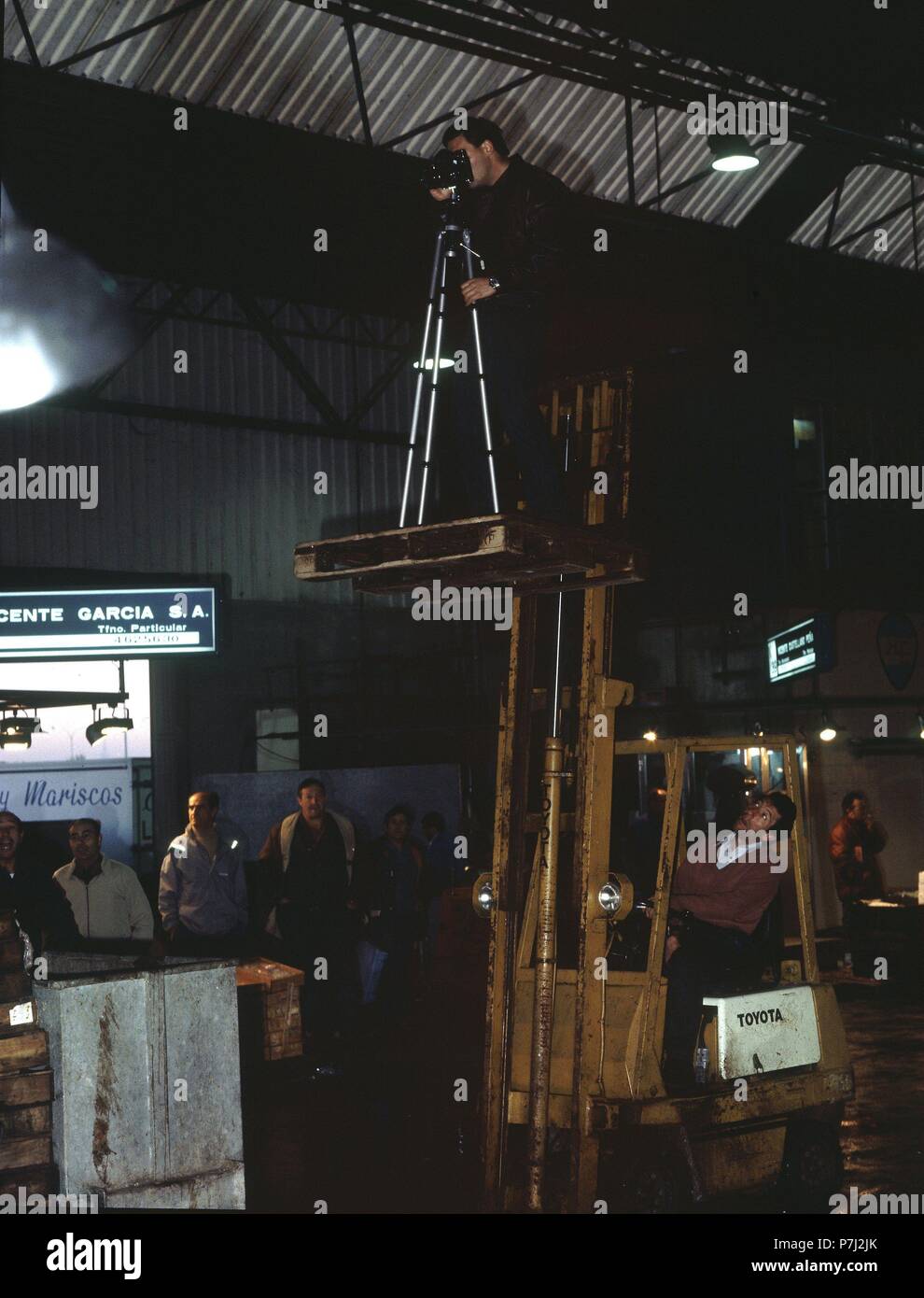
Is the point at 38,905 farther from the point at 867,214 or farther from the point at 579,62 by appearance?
the point at 867,214

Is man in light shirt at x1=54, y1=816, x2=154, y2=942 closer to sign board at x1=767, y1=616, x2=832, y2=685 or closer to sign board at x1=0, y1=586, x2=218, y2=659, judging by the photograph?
sign board at x1=0, y1=586, x2=218, y2=659

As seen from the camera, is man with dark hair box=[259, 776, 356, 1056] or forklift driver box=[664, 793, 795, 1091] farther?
man with dark hair box=[259, 776, 356, 1056]

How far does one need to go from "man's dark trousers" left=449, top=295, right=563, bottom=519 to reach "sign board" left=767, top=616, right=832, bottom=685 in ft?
36.8

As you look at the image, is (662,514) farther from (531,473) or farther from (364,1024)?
(531,473)

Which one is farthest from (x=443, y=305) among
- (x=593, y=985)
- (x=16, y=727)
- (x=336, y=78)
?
(x=16, y=727)

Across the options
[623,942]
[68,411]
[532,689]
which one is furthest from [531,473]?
[68,411]

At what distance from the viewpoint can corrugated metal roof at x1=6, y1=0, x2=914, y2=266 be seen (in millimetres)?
13828

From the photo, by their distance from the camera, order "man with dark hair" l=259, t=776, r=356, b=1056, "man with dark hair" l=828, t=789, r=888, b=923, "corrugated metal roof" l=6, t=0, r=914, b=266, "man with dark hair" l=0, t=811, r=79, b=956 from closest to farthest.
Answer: "man with dark hair" l=0, t=811, r=79, b=956 → "man with dark hair" l=259, t=776, r=356, b=1056 → "corrugated metal roof" l=6, t=0, r=914, b=266 → "man with dark hair" l=828, t=789, r=888, b=923

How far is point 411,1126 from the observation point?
9.77 m

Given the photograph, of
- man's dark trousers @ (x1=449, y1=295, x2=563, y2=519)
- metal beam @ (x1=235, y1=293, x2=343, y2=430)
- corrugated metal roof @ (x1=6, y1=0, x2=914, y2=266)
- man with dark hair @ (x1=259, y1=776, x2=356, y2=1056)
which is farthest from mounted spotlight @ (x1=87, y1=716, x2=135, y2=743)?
man's dark trousers @ (x1=449, y1=295, x2=563, y2=519)

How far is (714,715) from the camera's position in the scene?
20.9 meters

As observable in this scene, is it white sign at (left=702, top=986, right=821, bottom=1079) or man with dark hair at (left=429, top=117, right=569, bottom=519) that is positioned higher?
man with dark hair at (left=429, top=117, right=569, bottom=519)
